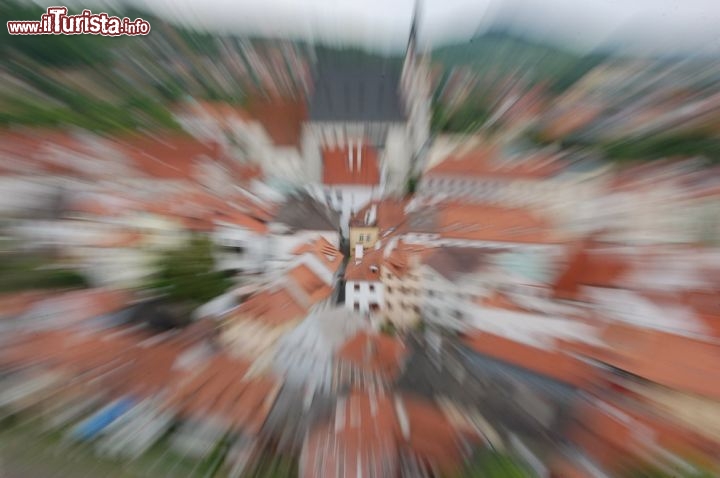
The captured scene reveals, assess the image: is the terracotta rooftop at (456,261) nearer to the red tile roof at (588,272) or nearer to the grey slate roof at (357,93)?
the red tile roof at (588,272)

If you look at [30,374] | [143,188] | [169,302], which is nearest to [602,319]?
[169,302]

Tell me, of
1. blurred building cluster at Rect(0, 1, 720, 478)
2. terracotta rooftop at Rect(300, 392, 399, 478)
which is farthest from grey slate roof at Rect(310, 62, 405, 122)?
terracotta rooftop at Rect(300, 392, 399, 478)

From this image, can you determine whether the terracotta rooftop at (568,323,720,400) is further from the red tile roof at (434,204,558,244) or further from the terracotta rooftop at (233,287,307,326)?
the terracotta rooftop at (233,287,307,326)

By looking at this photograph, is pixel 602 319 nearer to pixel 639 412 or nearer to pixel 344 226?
pixel 639 412

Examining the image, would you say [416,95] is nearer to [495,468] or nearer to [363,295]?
[363,295]

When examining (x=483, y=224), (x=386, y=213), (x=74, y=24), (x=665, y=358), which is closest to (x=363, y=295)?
(x=386, y=213)
